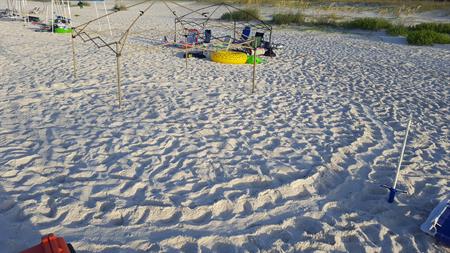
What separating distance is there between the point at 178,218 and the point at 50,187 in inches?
59.2

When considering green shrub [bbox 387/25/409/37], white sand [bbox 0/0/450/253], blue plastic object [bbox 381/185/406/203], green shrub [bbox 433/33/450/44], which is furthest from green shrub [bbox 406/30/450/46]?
blue plastic object [bbox 381/185/406/203]

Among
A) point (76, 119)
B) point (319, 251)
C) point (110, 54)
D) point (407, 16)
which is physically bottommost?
point (319, 251)

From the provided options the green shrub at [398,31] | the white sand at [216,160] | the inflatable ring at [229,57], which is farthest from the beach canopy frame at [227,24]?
the green shrub at [398,31]

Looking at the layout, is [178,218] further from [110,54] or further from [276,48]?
[276,48]

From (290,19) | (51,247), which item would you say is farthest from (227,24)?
(51,247)

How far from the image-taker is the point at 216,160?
470 centimetres

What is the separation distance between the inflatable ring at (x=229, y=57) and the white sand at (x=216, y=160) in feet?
4.44

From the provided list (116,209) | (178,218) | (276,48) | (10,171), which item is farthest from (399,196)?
(276,48)

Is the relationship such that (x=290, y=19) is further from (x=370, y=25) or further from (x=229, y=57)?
(x=229, y=57)

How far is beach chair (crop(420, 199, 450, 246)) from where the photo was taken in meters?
3.29

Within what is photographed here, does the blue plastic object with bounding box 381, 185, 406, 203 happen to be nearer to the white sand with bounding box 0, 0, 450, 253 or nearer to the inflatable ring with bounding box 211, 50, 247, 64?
the white sand with bounding box 0, 0, 450, 253

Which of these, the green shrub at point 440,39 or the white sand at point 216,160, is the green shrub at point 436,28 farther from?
the white sand at point 216,160

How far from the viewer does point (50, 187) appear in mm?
3982

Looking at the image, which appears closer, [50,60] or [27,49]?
[50,60]
